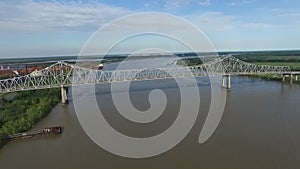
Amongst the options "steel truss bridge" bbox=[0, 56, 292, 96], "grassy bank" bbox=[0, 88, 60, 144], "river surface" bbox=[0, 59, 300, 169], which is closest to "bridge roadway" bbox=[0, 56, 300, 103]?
"steel truss bridge" bbox=[0, 56, 292, 96]

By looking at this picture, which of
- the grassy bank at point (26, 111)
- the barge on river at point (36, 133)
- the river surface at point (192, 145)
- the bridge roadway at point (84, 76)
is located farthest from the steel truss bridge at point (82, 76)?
the barge on river at point (36, 133)

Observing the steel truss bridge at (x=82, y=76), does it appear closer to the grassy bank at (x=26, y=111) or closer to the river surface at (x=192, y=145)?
the grassy bank at (x=26, y=111)

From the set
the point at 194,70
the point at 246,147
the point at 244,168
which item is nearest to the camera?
the point at 244,168

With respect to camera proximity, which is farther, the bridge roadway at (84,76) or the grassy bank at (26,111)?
the bridge roadway at (84,76)

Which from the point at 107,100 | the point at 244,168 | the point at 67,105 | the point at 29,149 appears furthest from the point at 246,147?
the point at 67,105

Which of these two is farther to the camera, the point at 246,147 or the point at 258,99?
the point at 258,99

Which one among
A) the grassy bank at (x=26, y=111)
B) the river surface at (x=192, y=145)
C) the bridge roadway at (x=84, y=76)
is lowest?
the river surface at (x=192, y=145)

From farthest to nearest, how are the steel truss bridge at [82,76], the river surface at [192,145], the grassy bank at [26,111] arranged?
1. the steel truss bridge at [82,76]
2. the grassy bank at [26,111]
3. the river surface at [192,145]

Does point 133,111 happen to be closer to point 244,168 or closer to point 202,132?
point 202,132
